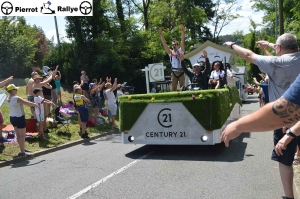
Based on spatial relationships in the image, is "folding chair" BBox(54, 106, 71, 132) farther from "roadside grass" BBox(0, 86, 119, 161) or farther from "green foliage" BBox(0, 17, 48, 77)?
"green foliage" BBox(0, 17, 48, 77)

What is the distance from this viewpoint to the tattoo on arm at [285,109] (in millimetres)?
2092

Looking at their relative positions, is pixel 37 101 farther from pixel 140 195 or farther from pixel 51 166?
pixel 140 195

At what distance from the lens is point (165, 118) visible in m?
8.48

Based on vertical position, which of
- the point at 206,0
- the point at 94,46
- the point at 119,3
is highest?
the point at 206,0

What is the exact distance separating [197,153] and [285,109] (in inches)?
276

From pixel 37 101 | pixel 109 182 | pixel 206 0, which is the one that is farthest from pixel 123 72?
pixel 206 0

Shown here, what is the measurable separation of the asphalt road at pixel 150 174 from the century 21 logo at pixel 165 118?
0.84m

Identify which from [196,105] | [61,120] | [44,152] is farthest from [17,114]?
[196,105]

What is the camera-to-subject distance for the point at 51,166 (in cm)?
834

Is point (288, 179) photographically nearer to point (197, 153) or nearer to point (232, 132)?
point (232, 132)

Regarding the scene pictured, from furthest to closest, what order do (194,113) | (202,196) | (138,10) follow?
(138,10)
(194,113)
(202,196)

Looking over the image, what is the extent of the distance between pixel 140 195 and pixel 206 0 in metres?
44.8

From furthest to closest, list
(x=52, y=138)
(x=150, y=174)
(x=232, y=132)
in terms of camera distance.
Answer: (x=52, y=138) → (x=150, y=174) → (x=232, y=132)

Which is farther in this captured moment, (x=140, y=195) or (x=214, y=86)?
(x=214, y=86)
